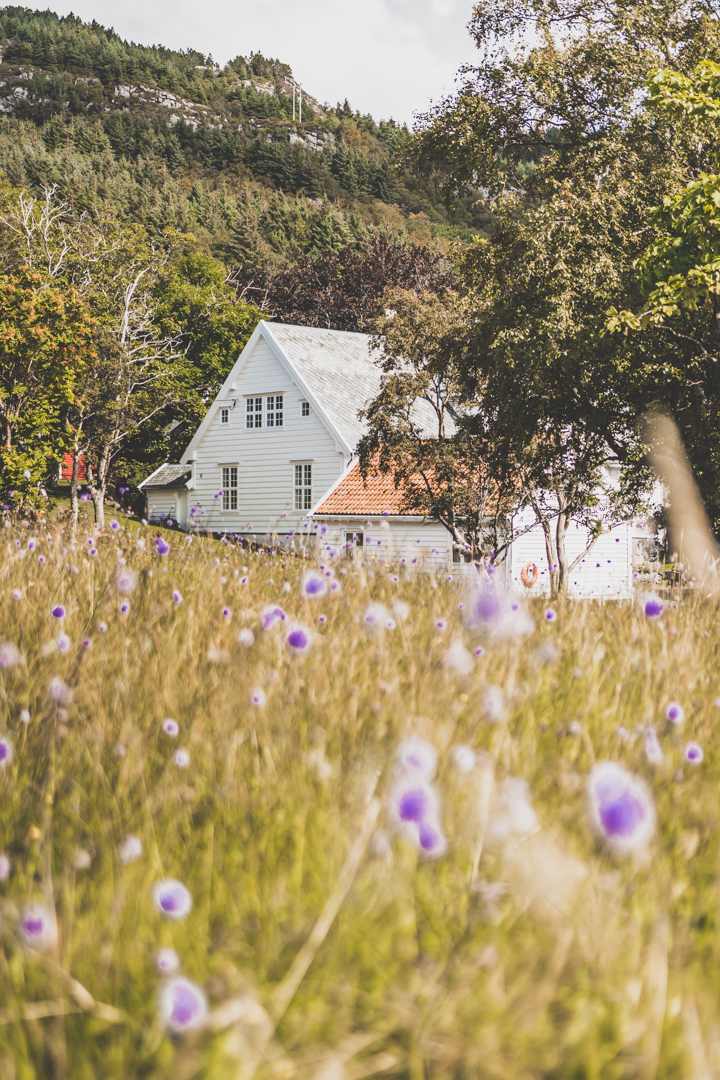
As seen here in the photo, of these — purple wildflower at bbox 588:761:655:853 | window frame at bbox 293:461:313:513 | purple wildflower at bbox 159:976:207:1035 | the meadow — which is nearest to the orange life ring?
the meadow

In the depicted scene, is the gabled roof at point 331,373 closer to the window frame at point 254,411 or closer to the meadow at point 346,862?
the window frame at point 254,411

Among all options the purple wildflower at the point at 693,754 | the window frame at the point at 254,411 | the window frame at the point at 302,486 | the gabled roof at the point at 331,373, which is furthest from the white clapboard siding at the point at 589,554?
the purple wildflower at the point at 693,754

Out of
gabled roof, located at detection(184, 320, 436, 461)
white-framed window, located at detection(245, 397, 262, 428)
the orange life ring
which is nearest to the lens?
the orange life ring

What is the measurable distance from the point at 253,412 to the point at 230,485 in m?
4.05

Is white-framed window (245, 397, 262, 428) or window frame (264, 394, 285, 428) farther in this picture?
white-framed window (245, 397, 262, 428)

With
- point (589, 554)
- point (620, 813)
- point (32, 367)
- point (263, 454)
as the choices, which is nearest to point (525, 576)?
point (620, 813)

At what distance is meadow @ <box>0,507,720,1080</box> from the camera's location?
4.20ft

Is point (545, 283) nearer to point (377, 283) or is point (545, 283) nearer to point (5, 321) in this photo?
point (5, 321)

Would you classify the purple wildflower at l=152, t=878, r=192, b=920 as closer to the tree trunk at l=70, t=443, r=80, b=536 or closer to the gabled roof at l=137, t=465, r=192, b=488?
the tree trunk at l=70, t=443, r=80, b=536

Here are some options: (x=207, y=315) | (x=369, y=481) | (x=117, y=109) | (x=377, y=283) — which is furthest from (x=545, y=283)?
(x=117, y=109)

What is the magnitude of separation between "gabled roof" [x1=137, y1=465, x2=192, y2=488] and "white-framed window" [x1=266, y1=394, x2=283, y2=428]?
7262mm

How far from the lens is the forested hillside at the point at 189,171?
90.0 metres

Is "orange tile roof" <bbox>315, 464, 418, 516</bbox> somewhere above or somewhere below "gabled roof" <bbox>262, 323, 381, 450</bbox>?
below

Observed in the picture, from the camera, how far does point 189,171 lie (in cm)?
14712
